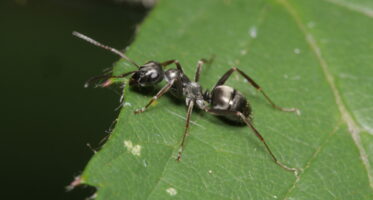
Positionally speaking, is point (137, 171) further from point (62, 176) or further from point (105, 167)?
point (62, 176)

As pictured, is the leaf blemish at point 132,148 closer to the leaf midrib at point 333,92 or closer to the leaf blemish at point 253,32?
the leaf midrib at point 333,92

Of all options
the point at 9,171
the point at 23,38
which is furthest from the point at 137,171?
the point at 23,38

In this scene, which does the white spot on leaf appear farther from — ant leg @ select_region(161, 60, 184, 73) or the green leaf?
ant leg @ select_region(161, 60, 184, 73)

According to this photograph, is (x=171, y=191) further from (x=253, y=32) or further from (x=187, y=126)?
(x=253, y=32)

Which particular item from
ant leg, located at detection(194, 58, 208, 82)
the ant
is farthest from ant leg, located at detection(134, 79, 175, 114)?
ant leg, located at detection(194, 58, 208, 82)

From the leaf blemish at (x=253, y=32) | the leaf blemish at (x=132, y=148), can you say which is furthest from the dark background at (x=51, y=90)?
the leaf blemish at (x=132, y=148)

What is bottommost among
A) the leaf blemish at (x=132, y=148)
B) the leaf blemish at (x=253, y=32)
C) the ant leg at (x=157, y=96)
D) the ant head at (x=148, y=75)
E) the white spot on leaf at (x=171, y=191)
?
the white spot on leaf at (x=171, y=191)

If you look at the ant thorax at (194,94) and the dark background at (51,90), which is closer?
the ant thorax at (194,94)
